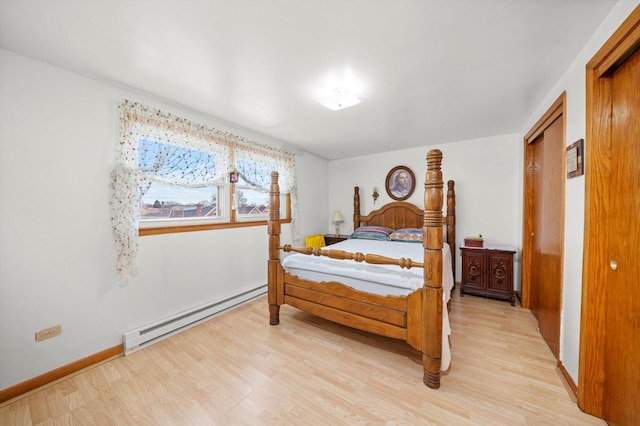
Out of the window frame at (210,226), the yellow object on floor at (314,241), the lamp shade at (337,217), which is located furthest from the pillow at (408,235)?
the window frame at (210,226)

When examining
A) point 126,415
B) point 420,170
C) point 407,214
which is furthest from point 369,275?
point 420,170

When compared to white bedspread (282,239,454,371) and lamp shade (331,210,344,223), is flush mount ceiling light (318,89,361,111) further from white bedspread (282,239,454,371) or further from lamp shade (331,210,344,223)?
lamp shade (331,210,344,223)

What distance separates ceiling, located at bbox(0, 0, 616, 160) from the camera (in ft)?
4.10

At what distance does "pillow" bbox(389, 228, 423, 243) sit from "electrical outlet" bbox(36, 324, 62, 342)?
3.69 meters

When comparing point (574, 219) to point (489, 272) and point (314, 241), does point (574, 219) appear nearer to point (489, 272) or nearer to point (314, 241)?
point (489, 272)

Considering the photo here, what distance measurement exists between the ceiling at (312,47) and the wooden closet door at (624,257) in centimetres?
52

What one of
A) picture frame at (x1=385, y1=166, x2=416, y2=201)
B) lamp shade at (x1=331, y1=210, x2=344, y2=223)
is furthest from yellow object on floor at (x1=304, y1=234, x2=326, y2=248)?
picture frame at (x1=385, y1=166, x2=416, y2=201)

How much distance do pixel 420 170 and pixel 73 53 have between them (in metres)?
4.16

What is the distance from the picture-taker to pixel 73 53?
1618mm

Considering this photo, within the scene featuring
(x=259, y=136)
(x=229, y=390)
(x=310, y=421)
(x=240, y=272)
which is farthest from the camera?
(x=259, y=136)

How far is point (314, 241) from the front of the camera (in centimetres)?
414

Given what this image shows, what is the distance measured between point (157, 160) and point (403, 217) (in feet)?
11.6

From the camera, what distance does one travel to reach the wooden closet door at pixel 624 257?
3.76 feet

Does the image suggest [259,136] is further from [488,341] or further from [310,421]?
[488,341]
